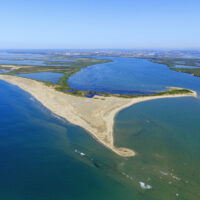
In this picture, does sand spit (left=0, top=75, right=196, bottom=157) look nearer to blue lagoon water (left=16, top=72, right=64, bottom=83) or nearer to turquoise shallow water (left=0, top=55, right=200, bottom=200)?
turquoise shallow water (left=0, top=55, right=200, bottom=200)

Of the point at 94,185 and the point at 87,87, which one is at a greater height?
the point at 87,87

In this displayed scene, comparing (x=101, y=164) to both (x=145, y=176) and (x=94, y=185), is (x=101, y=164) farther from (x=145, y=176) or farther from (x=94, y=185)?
(x=145, y=176)

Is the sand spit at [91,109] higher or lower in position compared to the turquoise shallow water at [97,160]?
higher

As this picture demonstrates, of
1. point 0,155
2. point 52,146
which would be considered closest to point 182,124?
point 52,146

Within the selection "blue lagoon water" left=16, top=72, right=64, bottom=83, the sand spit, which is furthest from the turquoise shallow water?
"blue lagoon water" left=16, top=72, right=64, bottom=83

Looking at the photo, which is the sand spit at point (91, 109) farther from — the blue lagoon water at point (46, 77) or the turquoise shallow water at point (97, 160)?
the blue lagoon water at point (46, 77)

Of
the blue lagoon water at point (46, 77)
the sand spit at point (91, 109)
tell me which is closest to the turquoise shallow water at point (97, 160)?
the sand spit at point (91, 109)

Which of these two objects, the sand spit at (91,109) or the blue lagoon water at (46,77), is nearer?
the sand spit at (91,109)
